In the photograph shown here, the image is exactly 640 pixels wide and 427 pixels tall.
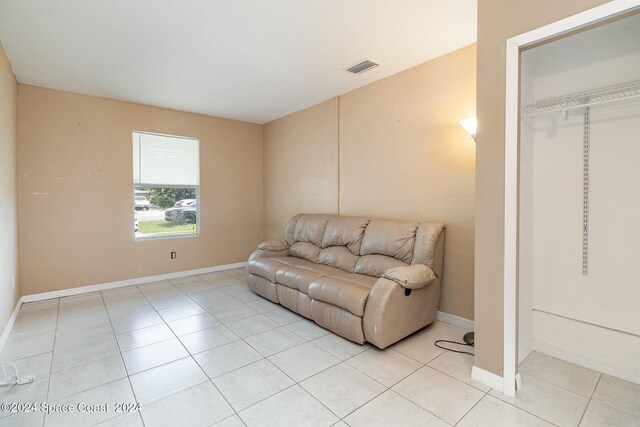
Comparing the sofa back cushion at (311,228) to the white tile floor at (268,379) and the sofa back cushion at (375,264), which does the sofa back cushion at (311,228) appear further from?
the white tile floor at (268,379)

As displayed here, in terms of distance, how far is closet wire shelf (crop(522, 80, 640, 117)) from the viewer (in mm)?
1917

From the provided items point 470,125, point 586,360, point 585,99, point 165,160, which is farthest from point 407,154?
point 165,160

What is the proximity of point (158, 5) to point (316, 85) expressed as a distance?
1.92 metres

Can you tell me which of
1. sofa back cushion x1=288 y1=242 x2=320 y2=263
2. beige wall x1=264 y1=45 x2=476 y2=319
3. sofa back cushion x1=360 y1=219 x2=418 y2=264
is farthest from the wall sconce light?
sofa back cushion x1=288 y1=242 x2=320 y2=263

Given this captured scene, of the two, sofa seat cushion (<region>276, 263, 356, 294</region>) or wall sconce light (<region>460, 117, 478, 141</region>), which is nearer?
wall sconce light (<region>460, 117, 478, 141</region>)

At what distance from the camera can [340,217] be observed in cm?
378

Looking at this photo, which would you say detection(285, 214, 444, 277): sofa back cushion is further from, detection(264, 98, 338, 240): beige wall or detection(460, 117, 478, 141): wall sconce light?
detection(460, 117, 478, 141): wall sconce light

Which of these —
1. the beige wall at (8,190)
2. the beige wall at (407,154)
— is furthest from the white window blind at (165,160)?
the beige wall at (407,154)

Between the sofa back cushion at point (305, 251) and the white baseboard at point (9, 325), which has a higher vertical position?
the sofa back cushion at point (305, 251)

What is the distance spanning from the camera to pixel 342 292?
2588mm

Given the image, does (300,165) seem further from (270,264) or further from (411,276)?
(411,276)

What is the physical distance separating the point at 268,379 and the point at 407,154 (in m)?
2.57

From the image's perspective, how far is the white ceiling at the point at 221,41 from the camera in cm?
222

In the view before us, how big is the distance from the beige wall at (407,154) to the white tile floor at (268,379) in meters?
0.98
